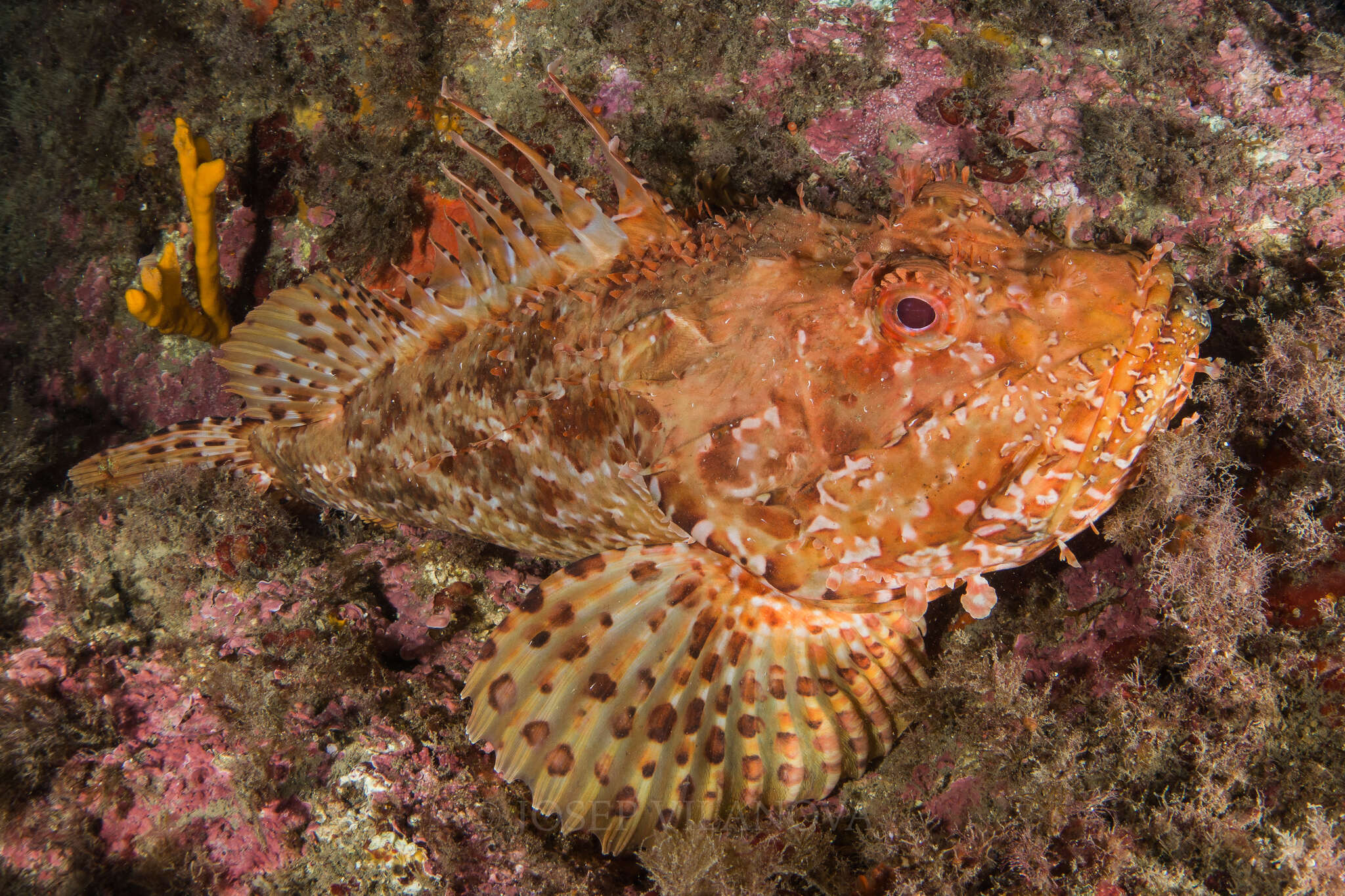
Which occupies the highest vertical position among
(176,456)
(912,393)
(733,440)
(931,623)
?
(912,393)

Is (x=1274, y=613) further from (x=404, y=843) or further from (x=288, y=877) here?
(x=288, y=877)

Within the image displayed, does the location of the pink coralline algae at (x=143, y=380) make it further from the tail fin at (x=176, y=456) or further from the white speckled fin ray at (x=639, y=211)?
the white speckled fin ray at (x=639, y=211)

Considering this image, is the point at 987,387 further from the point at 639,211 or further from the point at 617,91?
the point at 617,91

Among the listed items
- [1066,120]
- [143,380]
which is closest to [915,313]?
[1066,120]

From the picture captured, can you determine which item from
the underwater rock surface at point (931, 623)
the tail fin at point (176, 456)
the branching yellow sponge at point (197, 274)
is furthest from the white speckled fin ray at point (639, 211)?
the branching yellow sponge at point (197, 274)

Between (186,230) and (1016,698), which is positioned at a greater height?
(186,230)

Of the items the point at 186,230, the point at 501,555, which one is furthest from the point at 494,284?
the point at 186,230

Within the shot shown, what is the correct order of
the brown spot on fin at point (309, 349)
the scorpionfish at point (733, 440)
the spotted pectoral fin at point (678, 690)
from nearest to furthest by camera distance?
the scorpionfish at point (733, 440), the spotted pectoral fin at point (678, 690), the brown spot on fin at point (309, 349)
